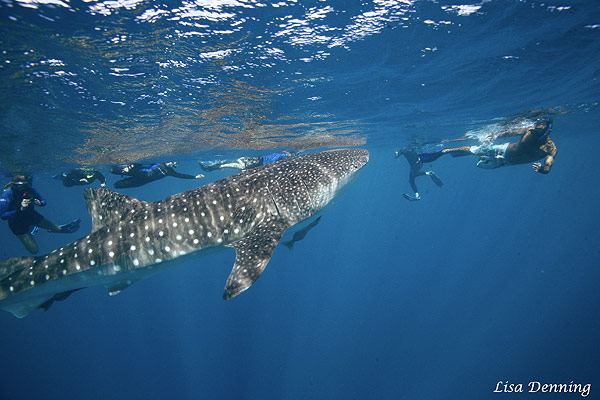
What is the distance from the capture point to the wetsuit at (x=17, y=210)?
9.66m

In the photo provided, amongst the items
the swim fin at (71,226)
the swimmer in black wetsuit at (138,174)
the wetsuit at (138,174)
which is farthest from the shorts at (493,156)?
the swim fin at (71,226)

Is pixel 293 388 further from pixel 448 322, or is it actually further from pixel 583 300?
pixel 583 300

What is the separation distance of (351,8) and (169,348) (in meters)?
39.8

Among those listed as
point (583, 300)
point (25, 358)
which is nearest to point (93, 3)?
point (25, 358)

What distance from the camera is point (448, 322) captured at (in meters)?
38.3

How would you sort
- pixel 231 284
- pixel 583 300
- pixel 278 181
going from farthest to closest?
1. pixel 583 300
2. pixel 278 181
3. pixel 231 284

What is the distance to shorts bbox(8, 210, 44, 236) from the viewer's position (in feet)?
32.7

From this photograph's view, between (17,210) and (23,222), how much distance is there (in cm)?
63

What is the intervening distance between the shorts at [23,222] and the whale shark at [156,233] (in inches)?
268

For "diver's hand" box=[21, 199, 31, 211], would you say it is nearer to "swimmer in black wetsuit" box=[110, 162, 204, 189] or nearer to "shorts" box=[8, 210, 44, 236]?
"shorts" box=[8, 210, 44, 236]

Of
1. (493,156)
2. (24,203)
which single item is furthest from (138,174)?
(493,156)

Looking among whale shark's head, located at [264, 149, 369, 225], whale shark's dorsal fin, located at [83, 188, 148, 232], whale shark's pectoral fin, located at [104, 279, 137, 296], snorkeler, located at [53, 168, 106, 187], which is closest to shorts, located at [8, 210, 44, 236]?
snorkeler, located at [53, 168, 106, 187]

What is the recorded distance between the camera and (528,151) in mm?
9039

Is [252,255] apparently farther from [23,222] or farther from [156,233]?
[23,222]
